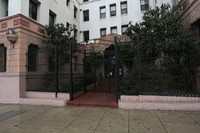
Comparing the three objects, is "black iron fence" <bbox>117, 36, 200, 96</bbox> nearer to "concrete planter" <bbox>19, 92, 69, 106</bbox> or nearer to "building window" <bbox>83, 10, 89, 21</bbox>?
"concrete planter" <bbox>19, 92, 69, 106</bbox>

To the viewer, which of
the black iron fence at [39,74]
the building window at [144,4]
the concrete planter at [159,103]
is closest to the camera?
the concrete planter at [159,103]

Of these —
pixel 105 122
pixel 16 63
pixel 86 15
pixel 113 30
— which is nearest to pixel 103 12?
pixel 86 15

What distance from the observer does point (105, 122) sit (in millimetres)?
3652

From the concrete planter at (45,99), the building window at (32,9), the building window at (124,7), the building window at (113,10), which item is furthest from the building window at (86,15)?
the concrete planter at (45,99)

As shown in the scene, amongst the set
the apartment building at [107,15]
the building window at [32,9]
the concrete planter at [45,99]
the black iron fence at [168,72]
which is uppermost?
the apartment building at [107,15]

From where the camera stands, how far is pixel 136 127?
329cm

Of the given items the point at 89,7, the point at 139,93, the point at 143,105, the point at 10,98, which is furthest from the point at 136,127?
the point at 89,7

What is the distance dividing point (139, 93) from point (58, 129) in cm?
347

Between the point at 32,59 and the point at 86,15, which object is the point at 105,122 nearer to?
the point at 32,59

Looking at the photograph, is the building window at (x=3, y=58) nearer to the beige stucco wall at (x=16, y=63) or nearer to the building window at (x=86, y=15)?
the beige stucco wall at (x=16, y=63)

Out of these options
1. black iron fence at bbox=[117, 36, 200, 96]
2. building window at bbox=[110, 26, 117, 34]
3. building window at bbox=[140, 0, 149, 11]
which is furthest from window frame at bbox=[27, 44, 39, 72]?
building window at bbox=[140, 0, 149, 11]

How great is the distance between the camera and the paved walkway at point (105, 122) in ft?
10.5

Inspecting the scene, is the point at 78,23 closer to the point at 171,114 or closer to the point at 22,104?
the point at 22,104

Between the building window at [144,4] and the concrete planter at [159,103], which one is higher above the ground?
the building window at [144,4]
